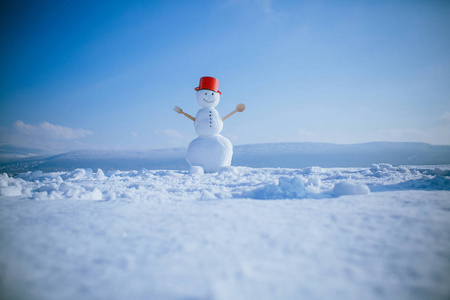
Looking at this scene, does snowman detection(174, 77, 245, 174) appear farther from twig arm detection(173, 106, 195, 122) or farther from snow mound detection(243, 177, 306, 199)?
snow mound detection(243, 177, 306, 199)

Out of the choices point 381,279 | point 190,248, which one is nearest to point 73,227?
point 190,248

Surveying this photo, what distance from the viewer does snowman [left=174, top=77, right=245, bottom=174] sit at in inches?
193

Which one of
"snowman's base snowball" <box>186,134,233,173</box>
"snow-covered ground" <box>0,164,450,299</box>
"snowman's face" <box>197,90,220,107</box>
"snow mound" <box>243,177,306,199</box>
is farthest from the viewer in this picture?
"snowman's face" <box>197,90,220,107</box>

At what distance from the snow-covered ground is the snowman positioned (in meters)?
3.43

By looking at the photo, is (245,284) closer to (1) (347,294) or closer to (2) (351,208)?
(1) (347,294)

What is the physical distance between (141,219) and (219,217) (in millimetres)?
495

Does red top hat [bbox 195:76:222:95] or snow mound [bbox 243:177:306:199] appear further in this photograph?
red top hat [bbox 195:76:222:95]

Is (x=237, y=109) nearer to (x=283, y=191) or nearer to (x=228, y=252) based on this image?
(x=283, y=191)

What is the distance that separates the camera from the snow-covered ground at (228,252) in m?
0.63

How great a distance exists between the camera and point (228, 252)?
2.67ft

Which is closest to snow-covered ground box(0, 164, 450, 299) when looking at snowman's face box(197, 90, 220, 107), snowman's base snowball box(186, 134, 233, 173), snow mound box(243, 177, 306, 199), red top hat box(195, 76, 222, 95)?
snow mound box(243, 177, 306, 199)

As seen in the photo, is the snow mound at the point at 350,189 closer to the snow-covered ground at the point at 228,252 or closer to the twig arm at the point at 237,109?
the snow-covered ground at the point at 228,252

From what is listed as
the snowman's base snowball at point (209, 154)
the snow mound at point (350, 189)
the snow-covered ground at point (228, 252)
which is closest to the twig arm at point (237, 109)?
the snowman's base snowball at point (209, 154)

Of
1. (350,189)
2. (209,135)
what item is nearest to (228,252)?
(350,189)
